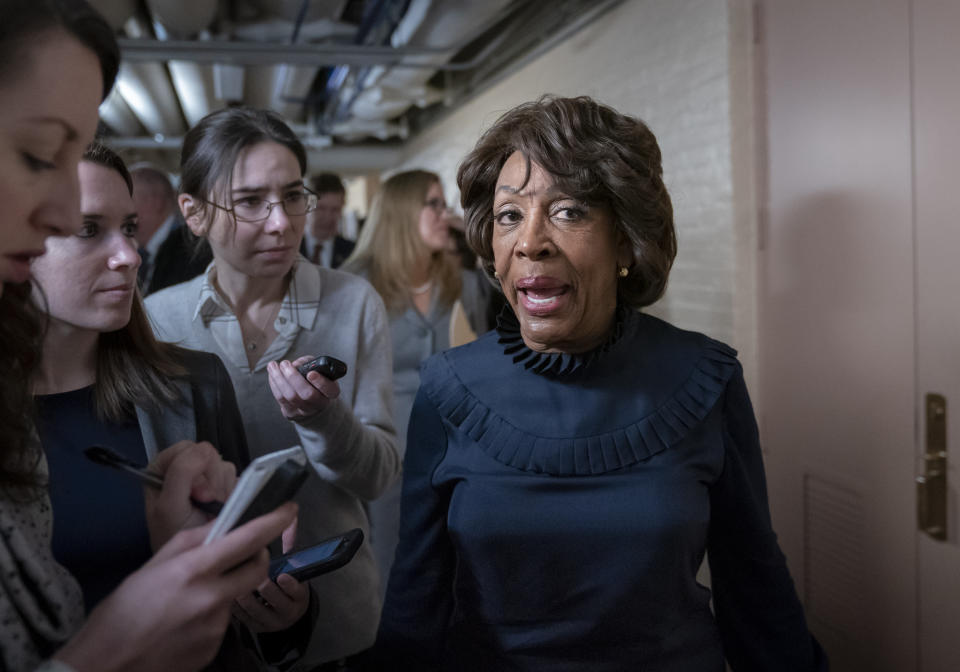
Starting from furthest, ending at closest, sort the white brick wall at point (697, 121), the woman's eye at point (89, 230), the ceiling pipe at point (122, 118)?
1. the ceiling pipe at point (122, 118)
2. the white brick wall at point (697, 121)
3. the woman's eye at point (89, 230)

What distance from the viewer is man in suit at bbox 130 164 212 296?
2.85 feet

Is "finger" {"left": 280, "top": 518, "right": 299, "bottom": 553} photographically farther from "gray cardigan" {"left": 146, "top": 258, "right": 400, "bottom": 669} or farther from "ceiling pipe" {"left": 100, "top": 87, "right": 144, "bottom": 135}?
"ceiling pipe" {"left": 100, "top": 87, "right": 144, "bottom": 135}

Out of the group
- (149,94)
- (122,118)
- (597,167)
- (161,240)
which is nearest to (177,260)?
(161,240)

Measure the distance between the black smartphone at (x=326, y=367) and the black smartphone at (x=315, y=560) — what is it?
0.64 ft

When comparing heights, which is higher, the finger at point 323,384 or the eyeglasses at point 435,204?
the eyeglasses at point 435,204

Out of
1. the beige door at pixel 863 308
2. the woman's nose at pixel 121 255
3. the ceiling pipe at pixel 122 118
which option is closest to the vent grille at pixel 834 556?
the beige door at pixel 863 308

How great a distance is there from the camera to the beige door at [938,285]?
70.1 inches

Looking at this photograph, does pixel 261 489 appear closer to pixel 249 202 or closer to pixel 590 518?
pixel 249 202

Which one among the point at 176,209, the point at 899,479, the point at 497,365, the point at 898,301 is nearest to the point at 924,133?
the point at 898,301

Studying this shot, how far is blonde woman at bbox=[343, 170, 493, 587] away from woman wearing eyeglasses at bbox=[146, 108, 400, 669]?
1.52 metres

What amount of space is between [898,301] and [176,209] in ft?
5.85

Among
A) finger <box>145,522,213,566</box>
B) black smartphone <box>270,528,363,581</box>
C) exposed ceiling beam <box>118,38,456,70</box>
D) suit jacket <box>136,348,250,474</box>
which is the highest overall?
exposed ceiling beam <box>118,38,456,70</box>

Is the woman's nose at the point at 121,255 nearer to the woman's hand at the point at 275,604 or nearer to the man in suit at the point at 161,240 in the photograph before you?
the man in suit at the point at 161,240

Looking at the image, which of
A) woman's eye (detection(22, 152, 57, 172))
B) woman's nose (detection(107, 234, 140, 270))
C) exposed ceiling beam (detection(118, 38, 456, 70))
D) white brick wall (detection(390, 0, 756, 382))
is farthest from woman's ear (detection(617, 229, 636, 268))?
exposed ceiling beam (detection(118, 38, 456, 70))
